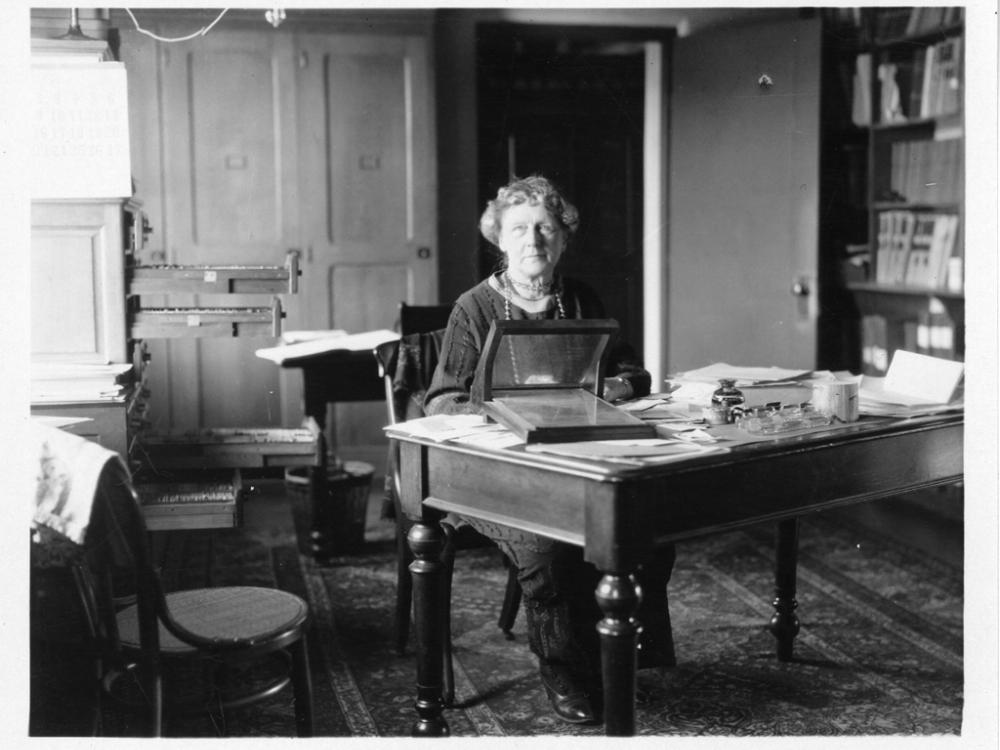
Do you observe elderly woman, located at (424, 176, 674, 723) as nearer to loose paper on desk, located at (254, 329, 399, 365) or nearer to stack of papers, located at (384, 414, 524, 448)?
stack of papers, located at (384, 414, 524, 448)

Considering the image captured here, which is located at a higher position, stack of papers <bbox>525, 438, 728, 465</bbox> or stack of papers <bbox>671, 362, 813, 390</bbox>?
stack of papers <bbox>671, 362, 813, 390</bbox>

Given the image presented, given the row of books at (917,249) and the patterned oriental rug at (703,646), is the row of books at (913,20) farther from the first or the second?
the patterned oriental rug at (703,646)

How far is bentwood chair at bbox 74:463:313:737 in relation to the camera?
6.59 feet

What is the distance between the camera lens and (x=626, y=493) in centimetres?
200

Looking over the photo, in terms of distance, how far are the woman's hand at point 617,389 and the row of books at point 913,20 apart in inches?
93.7

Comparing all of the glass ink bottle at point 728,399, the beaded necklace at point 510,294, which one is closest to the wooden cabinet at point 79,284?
the beaded necklace at point 510,294

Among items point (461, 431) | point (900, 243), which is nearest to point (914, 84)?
point (900, 243)

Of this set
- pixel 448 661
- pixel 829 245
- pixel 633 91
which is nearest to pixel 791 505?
pixel 448 661

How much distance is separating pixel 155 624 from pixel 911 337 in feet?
12.0

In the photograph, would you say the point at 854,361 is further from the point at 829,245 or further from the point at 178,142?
the point at 178,142

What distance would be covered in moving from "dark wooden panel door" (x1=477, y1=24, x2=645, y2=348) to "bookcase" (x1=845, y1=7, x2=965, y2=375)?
1748 mm

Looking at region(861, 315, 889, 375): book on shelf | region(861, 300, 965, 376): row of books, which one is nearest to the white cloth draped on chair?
region(861, 300, 965, 376): row of books

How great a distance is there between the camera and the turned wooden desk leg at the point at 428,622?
2482mm

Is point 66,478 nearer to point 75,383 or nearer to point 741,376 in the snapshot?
point 75,383
